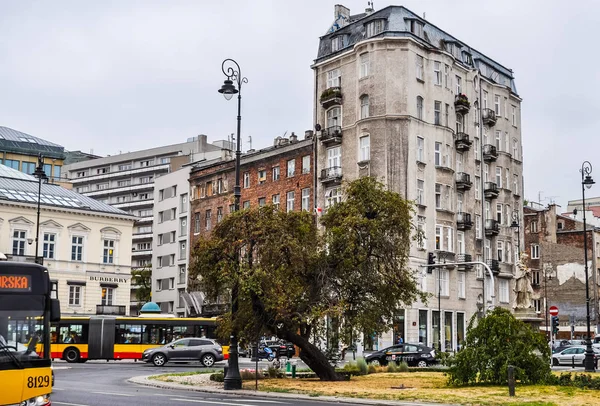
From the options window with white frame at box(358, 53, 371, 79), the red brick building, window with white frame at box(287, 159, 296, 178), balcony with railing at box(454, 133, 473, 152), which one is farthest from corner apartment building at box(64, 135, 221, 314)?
balcony with railing at box(454, 133, 473, 152)

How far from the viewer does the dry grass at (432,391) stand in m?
20.4

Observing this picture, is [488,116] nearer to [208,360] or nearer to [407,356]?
[407,356]

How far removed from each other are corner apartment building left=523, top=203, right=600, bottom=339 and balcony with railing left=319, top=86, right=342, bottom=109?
112 ft

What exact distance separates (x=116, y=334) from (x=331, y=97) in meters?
23.9

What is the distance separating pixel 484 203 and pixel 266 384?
4097 centimetres

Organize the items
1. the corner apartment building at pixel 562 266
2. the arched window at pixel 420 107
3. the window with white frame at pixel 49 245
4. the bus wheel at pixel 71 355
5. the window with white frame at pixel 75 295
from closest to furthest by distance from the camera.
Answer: the bus wheel at pixel 71 355 → the arched window at pixel 420 107 → the window with white frame at pixel 49 245 → the window with white frame at pixel 75 295 → the corner apartment building at pixel 562 266

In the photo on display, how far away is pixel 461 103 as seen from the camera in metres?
61.5

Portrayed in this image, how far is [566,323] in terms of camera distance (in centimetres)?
8412

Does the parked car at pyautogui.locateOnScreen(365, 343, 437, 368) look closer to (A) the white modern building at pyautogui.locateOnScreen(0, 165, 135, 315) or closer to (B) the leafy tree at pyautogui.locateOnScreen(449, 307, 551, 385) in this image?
(B) the leafy tree at pyautogui.locateOnScreen(449, 307, 551, 385)

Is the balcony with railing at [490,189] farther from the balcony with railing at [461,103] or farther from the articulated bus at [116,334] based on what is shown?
the articulated bus at [116,334]

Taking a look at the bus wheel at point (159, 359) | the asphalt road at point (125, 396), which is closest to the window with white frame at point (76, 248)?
the bus wheel at point (159, 359)

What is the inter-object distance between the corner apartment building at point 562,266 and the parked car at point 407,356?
4334 cm

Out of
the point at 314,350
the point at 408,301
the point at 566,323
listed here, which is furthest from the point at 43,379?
the point at 566,323

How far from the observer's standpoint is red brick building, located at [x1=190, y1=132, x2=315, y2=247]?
63344 mm
